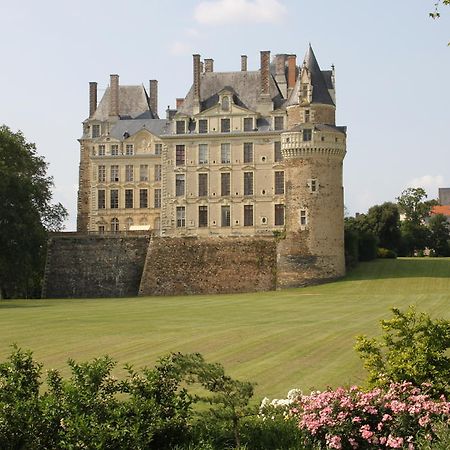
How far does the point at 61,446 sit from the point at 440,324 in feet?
19.6

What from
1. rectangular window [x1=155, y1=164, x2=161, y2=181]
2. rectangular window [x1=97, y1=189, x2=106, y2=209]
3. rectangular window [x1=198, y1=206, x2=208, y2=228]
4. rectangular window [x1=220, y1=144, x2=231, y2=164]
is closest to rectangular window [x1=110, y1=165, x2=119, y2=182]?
rectangular window [x1=97, y1=189, x2=106, y2=209]

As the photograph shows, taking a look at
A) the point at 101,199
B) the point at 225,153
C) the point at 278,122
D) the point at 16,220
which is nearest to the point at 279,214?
the point at 225,153

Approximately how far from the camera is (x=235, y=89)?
208 feet

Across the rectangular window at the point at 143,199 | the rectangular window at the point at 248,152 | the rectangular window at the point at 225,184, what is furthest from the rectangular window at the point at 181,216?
the rectangular window at the point at 143,199

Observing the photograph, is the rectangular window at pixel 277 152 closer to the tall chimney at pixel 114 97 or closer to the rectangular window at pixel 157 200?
the rectangular window at pixel 157 200

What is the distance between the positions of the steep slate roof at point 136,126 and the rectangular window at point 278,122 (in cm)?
1137

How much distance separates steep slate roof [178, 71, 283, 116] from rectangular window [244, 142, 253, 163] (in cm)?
249

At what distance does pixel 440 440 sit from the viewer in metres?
11.5

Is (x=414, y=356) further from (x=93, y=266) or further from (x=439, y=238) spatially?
(x=439, y=238)

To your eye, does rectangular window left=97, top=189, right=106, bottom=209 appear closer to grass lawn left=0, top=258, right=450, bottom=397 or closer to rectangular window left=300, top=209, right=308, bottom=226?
rectangular window left=300, top=209, right=308, bottom=226

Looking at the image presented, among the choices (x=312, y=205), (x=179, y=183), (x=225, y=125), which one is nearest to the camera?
(x=312, y=205)

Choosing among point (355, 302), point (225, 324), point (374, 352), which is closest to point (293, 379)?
point (374, 352)

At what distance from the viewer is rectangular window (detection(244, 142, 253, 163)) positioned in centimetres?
6166

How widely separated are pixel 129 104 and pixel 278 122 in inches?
647
